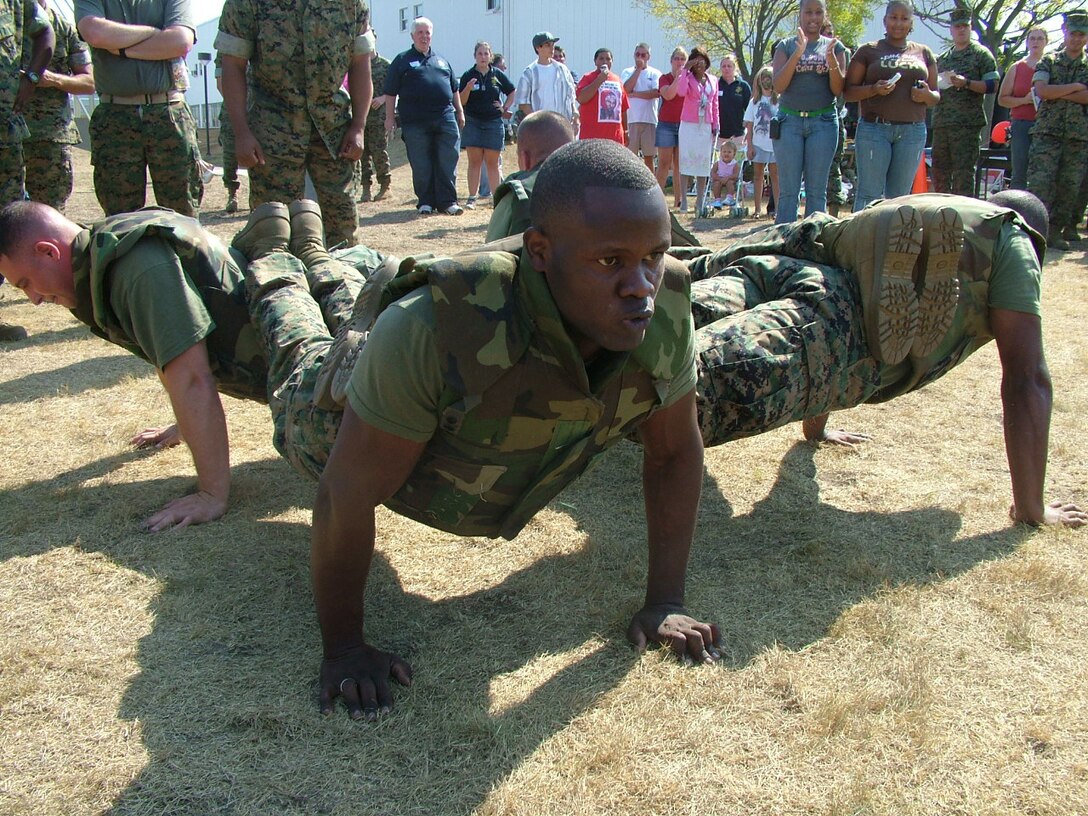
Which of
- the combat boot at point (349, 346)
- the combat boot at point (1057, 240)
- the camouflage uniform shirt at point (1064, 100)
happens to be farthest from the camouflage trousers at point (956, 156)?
the combat boot at point (349, 346)

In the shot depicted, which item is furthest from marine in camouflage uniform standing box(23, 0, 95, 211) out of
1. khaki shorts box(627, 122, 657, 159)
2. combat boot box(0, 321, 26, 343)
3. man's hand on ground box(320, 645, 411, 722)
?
khaki shorts box(627, 122, 657, 159)

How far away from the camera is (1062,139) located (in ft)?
31.2

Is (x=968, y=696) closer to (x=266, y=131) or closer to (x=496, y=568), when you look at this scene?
(x=496, y=568)

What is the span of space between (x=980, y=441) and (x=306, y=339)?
2.99 metres

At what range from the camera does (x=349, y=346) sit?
8.40 ft

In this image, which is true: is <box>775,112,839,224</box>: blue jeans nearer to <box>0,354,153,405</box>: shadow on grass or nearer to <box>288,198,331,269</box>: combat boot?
<box>288,198,331,269</box>: combat boot

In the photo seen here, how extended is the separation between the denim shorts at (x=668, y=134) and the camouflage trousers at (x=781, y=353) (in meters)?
8.27

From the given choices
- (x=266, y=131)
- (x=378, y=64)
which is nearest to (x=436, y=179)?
(x=378, y=64)

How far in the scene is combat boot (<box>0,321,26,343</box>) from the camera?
5.60 m

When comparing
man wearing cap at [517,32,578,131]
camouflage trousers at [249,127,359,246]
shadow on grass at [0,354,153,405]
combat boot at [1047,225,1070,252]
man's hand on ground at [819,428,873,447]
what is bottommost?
man's hand on ground at [819,428,873,447]

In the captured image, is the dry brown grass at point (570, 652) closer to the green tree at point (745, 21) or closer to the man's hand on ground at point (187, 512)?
the man's hand on ground at point (187, 512)

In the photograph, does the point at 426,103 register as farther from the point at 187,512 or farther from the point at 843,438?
the point at 187,512

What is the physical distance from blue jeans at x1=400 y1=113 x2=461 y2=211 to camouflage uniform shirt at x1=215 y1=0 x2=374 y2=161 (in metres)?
5.60

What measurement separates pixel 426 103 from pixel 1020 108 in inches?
252
